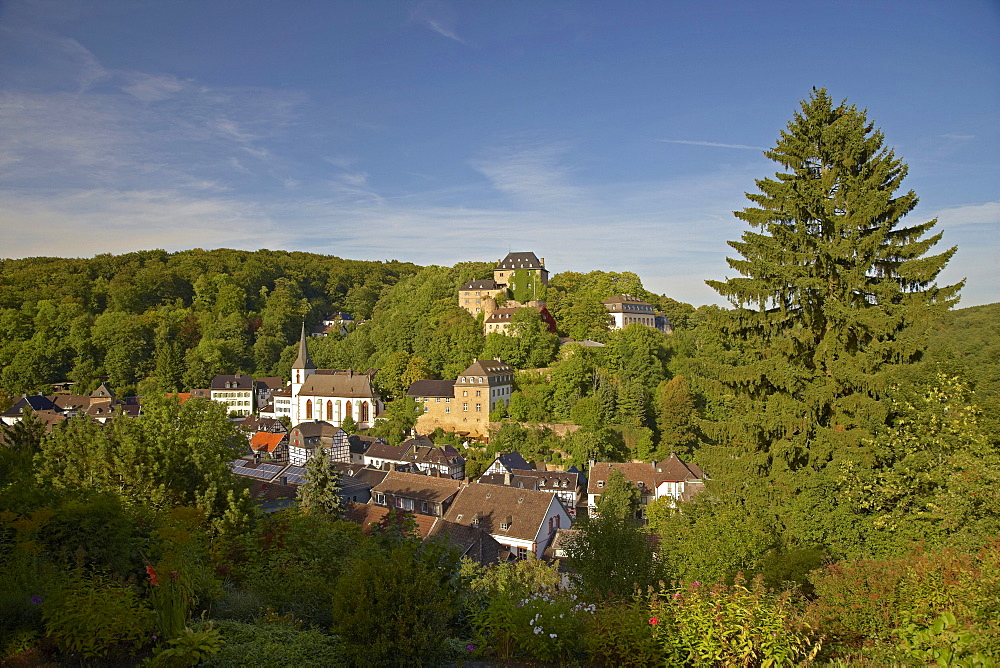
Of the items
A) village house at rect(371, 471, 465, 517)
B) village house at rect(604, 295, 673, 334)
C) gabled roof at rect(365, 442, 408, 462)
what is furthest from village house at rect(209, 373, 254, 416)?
village house at rect(371, 471, 465, 517)

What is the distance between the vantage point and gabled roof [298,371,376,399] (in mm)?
60250

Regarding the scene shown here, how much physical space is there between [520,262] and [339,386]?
25823 mm

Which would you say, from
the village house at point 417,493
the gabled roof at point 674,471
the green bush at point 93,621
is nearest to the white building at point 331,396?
the village house at point 417,493

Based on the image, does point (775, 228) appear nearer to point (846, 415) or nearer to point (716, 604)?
point (846, 415)

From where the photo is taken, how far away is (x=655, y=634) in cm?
520

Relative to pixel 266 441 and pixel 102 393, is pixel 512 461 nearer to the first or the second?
pixel 266 441

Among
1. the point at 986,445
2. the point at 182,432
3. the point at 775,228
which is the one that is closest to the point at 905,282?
the point at 775,228

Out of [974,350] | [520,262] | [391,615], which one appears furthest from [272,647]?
[520,262]

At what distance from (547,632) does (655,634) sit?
99 cm

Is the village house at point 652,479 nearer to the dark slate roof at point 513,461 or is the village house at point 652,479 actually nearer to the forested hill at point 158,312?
the dark slate roof at point 513,461

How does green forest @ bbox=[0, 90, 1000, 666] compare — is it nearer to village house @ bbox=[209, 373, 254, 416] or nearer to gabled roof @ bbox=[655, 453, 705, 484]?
gabled roof @ bbox=[655, 453, 705, 484]

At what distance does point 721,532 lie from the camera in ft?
30.2

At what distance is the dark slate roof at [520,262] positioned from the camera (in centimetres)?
7225

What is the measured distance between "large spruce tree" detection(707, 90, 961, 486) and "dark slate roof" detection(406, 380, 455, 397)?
135 feet
